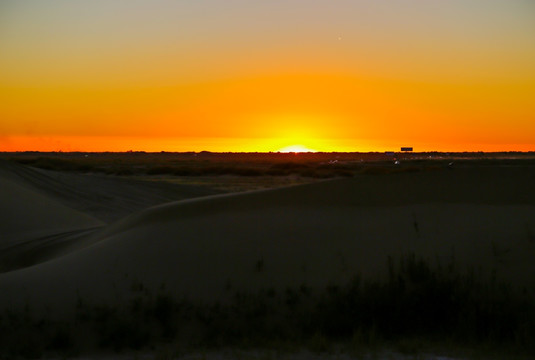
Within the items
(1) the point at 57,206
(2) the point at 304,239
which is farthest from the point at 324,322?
(1) the point at 57,206

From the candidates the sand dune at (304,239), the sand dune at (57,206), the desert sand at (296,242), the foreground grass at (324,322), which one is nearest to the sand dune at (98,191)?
the sand dune at (57,206)

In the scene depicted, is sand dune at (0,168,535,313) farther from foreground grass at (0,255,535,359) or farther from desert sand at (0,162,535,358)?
foreground grass at (0,255,535,359)

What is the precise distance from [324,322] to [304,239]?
305 centimetres

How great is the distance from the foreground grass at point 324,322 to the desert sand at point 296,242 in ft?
1.25

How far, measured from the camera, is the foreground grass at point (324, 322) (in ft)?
29.5

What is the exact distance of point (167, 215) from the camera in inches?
597

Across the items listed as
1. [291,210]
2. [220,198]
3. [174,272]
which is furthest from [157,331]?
[220,198]

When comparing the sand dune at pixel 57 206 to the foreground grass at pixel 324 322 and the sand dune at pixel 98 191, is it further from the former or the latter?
the foreground grass at pixel 324 322

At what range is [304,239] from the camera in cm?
1256

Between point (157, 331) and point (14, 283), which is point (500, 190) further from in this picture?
point (14, 283)

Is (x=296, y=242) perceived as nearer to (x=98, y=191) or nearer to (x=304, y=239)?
(x=304, y=239)

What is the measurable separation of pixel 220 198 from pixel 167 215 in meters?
1.28

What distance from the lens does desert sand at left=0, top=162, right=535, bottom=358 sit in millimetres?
10898

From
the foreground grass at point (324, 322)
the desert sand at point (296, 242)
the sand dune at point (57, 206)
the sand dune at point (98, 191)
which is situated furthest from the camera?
the sand dune at point (98, 191)
